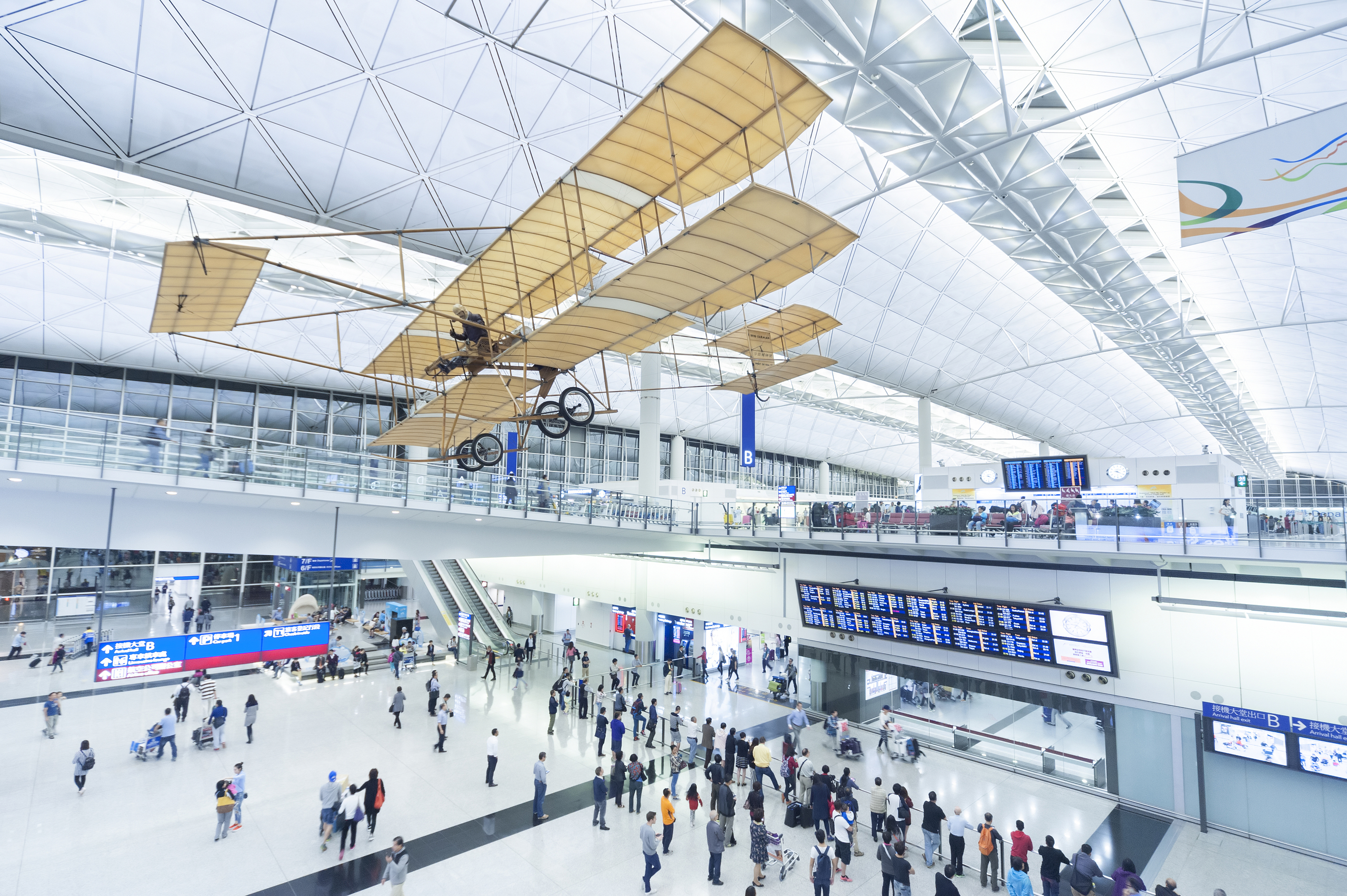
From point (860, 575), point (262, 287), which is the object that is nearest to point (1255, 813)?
point (860, 575)

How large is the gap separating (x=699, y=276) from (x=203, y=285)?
7268 millimetres

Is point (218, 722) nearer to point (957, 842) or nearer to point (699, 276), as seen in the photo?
point (699, 276)

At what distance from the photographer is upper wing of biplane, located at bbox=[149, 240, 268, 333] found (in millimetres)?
8398

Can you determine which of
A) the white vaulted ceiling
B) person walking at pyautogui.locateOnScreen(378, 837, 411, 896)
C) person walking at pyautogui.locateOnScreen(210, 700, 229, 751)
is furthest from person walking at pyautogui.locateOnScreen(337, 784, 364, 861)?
the white vaulted ceiling

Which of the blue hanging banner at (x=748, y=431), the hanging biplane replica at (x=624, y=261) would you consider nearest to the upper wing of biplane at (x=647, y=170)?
the hanging biplane replica at (x=624, y=261)

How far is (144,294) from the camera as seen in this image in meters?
22.8

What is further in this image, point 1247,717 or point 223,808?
point 1247,717

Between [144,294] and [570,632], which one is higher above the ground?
[144,294]

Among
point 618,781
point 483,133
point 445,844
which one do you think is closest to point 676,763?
point 618,781

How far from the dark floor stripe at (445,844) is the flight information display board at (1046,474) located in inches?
586

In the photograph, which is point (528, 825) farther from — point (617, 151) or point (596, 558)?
point (596, 558)

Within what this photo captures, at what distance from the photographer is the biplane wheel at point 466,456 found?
47.6ft

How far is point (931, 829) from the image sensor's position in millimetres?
10805

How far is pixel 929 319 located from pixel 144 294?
30378mm
